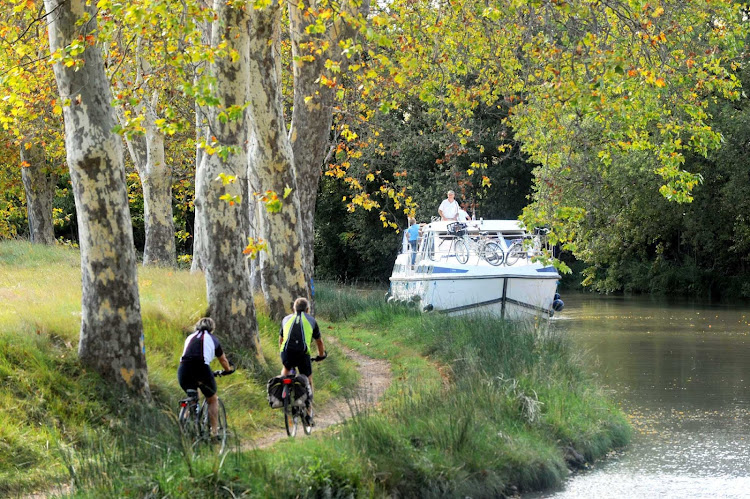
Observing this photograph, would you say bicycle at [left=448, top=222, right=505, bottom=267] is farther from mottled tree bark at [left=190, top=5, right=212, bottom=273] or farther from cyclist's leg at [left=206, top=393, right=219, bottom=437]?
cyclist's leg at [left=206, top=393, right=219, bottom=437]

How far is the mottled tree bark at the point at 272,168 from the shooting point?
55.1 feet

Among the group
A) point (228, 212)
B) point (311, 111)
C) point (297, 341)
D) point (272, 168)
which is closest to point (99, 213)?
point (297, 341)

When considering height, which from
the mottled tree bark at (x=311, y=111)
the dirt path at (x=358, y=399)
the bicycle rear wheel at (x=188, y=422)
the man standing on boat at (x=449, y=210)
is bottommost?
the dirt path at (x=358, y=399)

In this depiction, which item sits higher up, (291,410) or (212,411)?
(212,411)

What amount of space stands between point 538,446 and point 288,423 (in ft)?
9.06

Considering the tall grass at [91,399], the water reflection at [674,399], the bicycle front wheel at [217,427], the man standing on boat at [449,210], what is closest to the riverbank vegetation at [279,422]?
the tall grass at [91,399]

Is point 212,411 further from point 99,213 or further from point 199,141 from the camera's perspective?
point 199,141

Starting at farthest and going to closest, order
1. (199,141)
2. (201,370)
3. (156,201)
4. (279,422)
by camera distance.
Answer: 1. (156,201)
2. (279,422)
3. (199,141)
4. (201,370)

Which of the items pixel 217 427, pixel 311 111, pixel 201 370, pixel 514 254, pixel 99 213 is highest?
pixel 311 111

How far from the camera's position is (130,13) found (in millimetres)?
10227

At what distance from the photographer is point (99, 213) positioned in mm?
11422

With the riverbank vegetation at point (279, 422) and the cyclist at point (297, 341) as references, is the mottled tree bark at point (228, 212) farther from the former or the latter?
the cyclist at point (297, 341)

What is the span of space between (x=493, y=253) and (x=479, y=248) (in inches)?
14.5

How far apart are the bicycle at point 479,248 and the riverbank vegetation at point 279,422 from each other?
822 cm
